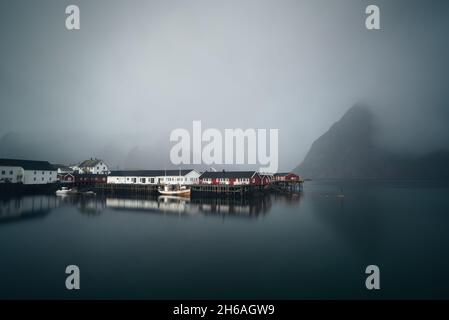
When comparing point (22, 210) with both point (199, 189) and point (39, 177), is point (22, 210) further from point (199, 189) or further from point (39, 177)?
point (199, 189)

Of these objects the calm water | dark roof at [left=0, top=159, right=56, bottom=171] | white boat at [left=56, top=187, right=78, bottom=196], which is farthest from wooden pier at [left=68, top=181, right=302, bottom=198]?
the calm water

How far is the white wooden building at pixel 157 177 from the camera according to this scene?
72.1m

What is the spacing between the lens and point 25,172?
71.8 metres

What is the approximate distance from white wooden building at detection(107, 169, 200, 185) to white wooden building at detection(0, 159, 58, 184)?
1803cm

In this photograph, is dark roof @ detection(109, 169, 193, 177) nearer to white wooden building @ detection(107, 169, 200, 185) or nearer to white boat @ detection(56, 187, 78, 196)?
white wooden building @ detection(107, 169, 200, 185)

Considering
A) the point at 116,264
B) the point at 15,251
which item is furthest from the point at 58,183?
the point at 116,264

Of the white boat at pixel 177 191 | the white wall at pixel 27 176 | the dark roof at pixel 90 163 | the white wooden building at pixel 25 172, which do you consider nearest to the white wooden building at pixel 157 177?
the white boat at pixel 177 191

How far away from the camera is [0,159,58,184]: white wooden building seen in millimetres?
68250

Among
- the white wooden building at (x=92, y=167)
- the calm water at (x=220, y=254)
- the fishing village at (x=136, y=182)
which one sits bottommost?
the calm water at (x=220, y=254)

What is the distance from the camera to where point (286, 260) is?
23.5 m

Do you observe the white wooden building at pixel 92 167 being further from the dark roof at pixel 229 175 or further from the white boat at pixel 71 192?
the dark roof at pixel 229 175
